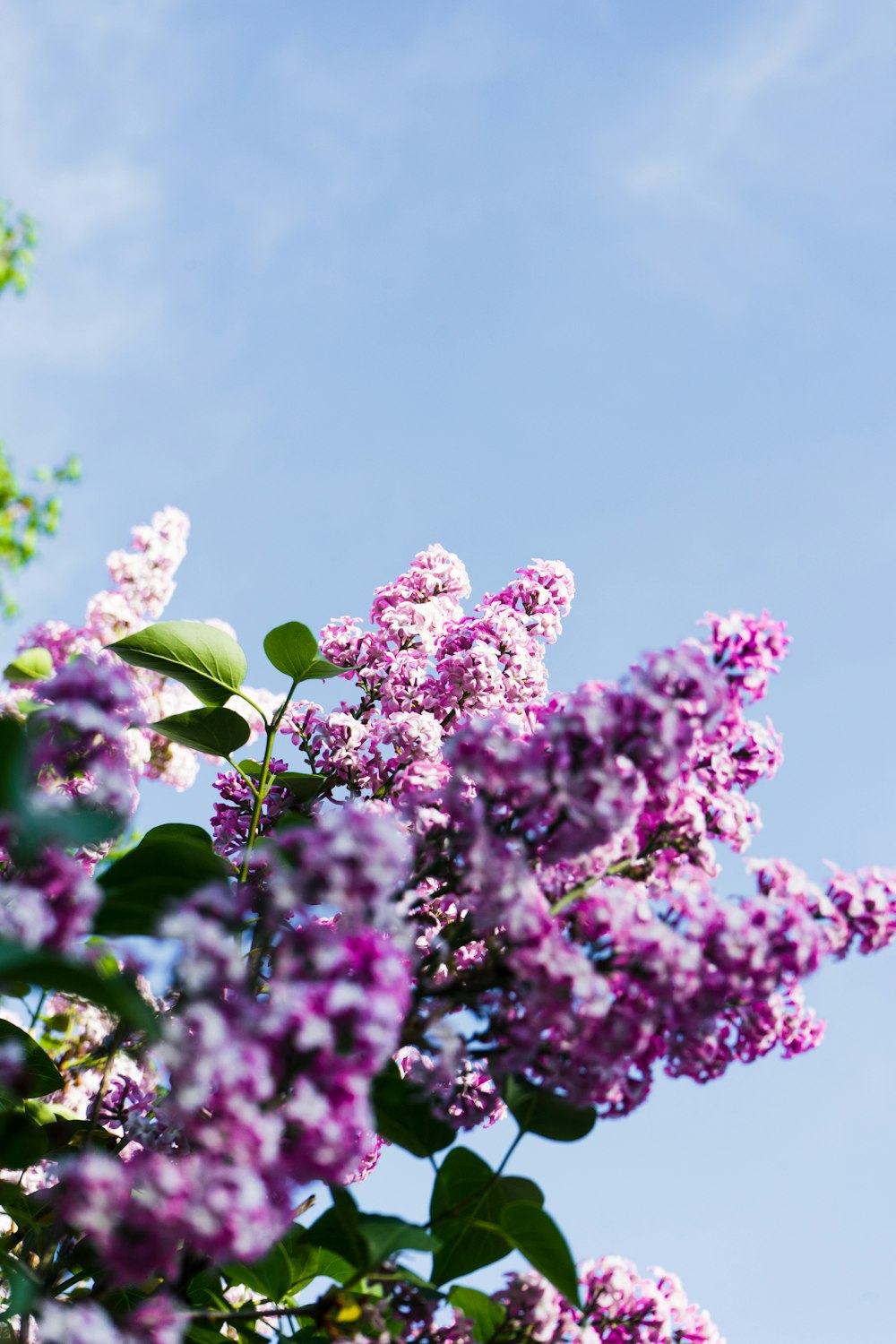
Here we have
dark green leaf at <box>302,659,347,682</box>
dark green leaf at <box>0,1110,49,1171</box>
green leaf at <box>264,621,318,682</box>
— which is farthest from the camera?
dark green leaf at <box>302,659,347,682</box>

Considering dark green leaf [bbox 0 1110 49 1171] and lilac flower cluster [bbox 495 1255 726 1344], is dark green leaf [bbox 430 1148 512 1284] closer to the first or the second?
lilac flower cluster [bbox 495 1255 726 1344]

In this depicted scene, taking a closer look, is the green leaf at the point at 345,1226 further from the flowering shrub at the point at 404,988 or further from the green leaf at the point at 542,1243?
the green leaf at the point at 542,1243

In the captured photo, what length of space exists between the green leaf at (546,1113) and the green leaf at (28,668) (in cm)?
444

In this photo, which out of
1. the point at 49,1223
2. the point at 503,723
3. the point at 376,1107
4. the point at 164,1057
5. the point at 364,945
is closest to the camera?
the point at 164,1057

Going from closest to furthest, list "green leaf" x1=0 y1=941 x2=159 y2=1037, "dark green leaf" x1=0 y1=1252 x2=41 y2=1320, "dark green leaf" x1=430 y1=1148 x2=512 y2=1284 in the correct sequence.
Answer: "green leaf" x1=0 y1=941 x2=159 y2=1037, "dark green leaf" x1=0 y1=1252 x2=41 y2=1320, "dark green leaf" x1=430 y1=1148 x2=512 y2=1284

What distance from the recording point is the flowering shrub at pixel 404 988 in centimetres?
145

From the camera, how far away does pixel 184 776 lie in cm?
834

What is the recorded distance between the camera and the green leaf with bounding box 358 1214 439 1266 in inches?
71.2

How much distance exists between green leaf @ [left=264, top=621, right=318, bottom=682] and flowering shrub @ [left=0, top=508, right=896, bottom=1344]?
2.31 feet

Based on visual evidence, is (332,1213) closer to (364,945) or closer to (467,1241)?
(467,1241)

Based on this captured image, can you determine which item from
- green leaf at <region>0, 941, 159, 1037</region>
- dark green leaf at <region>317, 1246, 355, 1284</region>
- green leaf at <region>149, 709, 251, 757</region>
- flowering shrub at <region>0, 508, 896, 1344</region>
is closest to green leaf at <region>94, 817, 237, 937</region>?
flowering shrub at <region>0, 508, 896, 1344</region>

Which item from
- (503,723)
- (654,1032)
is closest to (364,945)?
(654,1032)

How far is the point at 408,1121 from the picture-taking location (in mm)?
2229

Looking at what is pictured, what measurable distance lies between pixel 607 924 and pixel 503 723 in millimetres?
1180
